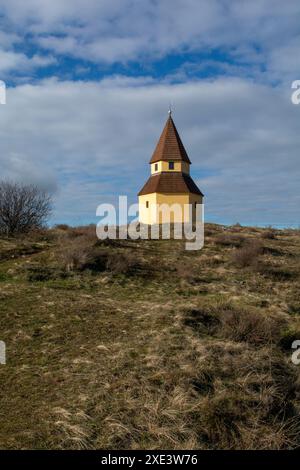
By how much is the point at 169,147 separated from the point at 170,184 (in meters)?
3.86

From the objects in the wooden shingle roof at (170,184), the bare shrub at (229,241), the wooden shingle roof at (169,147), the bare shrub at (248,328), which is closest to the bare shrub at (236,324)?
the bare shrub at (248,328)

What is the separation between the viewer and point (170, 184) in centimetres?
3309

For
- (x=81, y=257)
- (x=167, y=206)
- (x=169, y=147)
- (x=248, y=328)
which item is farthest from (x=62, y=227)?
(x=248, y=328)

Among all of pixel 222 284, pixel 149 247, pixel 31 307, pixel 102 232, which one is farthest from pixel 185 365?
pixel 102 232

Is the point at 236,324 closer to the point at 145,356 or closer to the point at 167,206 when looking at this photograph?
the point at 145,356

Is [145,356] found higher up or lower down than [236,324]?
lower down

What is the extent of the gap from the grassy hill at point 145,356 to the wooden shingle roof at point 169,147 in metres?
20.4

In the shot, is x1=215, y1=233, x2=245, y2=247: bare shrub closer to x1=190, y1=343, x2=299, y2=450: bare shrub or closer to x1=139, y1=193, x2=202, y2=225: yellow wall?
x1=139, y1=193, x2=202, y2=225: yellow wall

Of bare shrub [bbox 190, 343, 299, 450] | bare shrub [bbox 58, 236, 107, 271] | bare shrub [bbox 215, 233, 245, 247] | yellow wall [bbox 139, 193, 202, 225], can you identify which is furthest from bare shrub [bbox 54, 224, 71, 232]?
bare shrub [bbox 190, 343, 299, 450]

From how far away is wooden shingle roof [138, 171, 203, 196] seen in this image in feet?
107

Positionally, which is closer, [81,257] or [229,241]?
[81,257]

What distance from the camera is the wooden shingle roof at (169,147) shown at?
1348 inches

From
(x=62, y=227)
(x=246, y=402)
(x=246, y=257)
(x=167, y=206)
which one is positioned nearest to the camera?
(x=246, y=402)

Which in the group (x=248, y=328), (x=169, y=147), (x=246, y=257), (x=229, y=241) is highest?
(x=169, y=147)
